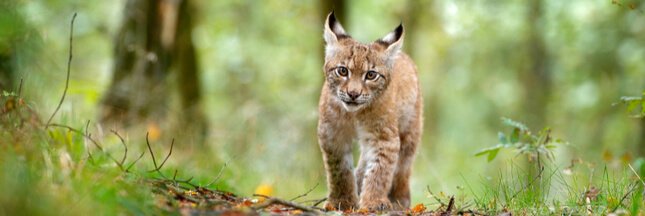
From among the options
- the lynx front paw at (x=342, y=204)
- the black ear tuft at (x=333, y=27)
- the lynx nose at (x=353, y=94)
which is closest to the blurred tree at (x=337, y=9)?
the black ear tuft at (x=333, y=27)

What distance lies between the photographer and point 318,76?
1314cm

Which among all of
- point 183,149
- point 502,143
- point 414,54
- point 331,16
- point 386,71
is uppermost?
point 414,54

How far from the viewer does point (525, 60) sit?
55.9 feet

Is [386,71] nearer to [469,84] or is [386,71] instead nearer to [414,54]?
[414,54]

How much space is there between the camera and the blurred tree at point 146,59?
10359mm

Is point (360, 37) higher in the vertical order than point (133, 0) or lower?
higher

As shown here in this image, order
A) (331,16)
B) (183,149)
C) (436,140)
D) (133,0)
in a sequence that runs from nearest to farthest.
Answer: (331,16), (183,149), (133,0), (436,140)

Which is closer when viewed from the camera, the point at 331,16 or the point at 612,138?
the point at 331,16

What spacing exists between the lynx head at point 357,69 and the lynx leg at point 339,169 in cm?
49

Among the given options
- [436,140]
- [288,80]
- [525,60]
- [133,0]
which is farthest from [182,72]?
[436,140]

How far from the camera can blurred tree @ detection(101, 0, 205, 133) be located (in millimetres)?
10359

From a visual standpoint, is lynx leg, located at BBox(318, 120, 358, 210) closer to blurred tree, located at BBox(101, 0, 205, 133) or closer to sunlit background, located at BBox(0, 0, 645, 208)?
sunlit background, located at BBox(0, 0, 645, 208)

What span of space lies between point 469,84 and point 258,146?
37.7ft

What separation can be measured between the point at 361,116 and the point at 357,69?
0.53 metres
